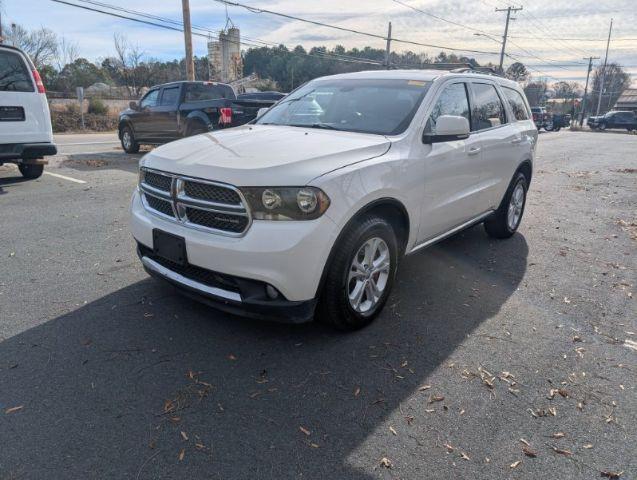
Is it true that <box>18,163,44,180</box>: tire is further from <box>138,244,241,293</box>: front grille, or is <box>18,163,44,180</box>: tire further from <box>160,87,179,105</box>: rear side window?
<box>138,244,241,293</box>: front grille

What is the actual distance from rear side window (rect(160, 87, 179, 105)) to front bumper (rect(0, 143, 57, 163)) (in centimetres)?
441

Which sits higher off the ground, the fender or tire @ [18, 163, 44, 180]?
the fender

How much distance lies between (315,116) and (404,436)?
285 centimetres

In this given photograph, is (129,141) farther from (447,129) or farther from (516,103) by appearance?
(447,129)

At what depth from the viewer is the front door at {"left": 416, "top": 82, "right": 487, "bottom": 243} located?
3.95 meters

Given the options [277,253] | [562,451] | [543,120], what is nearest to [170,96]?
[277,253]

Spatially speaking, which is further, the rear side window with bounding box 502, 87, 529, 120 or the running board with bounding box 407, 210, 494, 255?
the rear side window with bounding box 502, 87, 529, 120

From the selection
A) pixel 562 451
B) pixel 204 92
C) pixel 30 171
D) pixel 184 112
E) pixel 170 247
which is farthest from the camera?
pixel 204 92

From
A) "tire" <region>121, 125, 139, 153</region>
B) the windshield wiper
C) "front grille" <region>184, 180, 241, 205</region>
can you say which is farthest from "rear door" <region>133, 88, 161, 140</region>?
"front grille" <region>184, 180, 241, 205</region>

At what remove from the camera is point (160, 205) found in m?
3.45

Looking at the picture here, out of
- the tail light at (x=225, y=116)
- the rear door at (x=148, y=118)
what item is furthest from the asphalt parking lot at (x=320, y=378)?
the rear door at (x=148, y=118)

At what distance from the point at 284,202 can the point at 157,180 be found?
3.67 ft

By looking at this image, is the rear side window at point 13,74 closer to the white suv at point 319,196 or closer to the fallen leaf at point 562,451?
the white suv at point 319,196

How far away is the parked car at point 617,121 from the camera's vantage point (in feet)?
142
